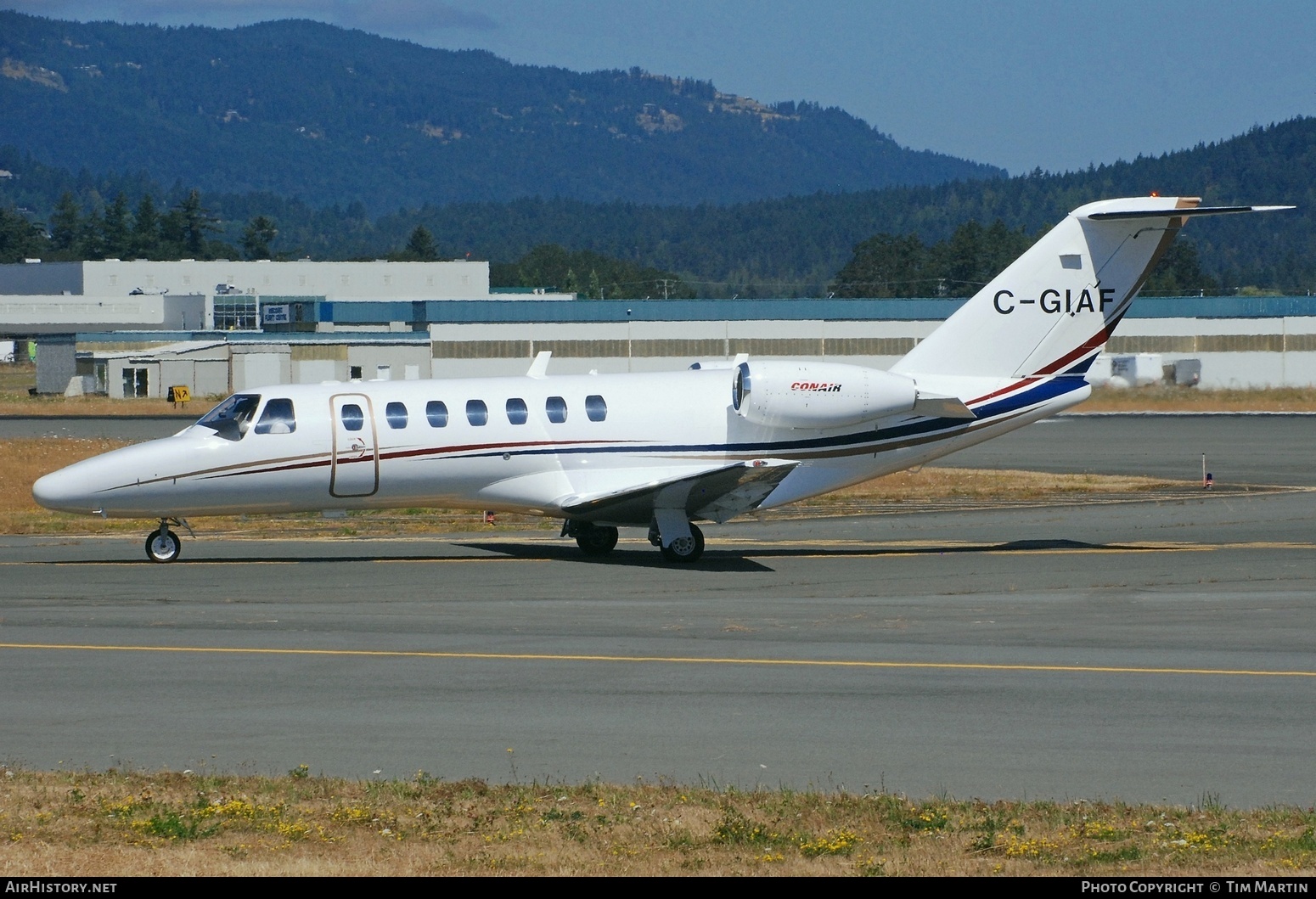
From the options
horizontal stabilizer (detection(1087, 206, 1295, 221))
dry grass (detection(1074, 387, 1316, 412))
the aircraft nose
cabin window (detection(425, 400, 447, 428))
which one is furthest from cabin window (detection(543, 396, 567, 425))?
dry grass (detection(1074, 387, 1316, 412))

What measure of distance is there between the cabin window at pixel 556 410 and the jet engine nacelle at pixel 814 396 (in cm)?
269

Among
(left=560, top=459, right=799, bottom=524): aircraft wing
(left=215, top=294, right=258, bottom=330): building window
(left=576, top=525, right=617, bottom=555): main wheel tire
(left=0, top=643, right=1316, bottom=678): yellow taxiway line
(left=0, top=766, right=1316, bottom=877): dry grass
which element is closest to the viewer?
(left=0, top=766, right=1316, bottom=877): dry grass

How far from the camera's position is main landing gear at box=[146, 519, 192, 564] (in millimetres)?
23703

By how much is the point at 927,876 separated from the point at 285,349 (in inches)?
3248

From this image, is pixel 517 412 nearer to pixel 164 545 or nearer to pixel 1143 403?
pixel 164 545

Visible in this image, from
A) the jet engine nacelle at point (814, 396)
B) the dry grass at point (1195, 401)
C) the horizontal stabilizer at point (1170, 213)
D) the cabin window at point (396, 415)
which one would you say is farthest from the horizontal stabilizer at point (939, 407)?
the dry grass at point (1195, 401)

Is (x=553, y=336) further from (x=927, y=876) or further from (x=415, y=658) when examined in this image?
(x=927, y=876)

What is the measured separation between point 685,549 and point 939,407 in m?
4.60

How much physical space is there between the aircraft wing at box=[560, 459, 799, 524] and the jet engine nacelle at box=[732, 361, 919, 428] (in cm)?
78

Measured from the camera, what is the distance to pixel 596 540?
24.8 m

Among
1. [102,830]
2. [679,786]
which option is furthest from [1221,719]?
[102,830]

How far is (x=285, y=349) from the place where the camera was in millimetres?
87375

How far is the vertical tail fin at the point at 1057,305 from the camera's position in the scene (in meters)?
25.0

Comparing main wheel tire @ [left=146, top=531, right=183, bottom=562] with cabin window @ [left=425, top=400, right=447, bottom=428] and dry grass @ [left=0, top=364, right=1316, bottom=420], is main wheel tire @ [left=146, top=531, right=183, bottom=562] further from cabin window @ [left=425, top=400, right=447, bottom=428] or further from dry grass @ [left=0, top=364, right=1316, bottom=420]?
dry grass @ [left=0, top=364, right=1316, bottom=420]
